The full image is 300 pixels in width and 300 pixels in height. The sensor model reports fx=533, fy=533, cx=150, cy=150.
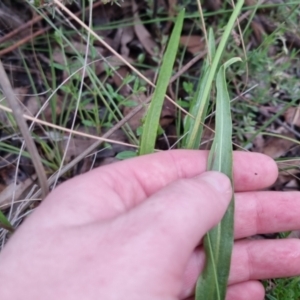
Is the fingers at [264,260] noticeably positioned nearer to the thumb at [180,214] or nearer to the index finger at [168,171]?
the index finger at [168,171]

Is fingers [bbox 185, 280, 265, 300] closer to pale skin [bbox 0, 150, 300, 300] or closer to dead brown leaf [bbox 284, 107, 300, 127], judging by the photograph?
pale skin [bbox 0, 150, 300, 300]

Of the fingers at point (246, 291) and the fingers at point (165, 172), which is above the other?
the fingers at point (165, 172)

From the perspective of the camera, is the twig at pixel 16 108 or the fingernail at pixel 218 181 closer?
the twig at pixel 16 108

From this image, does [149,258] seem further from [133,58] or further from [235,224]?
[133,58]

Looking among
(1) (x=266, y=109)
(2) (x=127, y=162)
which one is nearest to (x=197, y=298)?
(2) (x=127, y=162)


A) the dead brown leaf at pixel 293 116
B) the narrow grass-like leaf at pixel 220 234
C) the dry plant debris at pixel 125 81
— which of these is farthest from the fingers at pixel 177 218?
the dead brown leaf at pixel 293 116

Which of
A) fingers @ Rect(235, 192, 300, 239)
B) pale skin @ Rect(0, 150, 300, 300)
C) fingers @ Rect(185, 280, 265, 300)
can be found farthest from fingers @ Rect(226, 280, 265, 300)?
pale skin @ Rect(0, 150, 300, 300)
